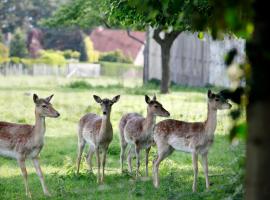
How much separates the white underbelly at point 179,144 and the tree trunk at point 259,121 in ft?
25.9

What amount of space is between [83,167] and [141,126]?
1381mm

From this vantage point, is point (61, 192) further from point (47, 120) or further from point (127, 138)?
point (47, 120)

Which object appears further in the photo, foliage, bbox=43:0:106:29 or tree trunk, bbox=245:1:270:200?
foliage, bbox=43:0:106:29

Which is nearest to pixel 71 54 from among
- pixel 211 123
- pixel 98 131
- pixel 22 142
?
pixel 98 131

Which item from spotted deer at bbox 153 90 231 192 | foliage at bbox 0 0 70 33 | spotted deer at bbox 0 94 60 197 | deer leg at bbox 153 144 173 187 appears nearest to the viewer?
spotted deer at bbox 0 94 60 197

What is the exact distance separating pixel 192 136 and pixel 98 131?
166cm

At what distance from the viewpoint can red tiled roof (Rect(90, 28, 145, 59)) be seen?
71.8 m

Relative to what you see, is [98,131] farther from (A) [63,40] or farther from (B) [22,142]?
(A) [63,40]

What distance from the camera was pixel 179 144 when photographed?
432 inches

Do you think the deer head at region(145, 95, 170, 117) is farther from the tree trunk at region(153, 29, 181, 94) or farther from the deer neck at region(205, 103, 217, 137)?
the tree trunk at region(153, 29, 181, 94)

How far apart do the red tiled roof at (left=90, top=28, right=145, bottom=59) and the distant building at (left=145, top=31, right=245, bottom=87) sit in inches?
1284

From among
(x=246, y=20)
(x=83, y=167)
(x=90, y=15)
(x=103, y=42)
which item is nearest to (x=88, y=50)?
(x=103, y=42)

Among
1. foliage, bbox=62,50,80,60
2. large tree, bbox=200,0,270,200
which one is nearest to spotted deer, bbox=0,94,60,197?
large tree, bbox=200,0,270,200

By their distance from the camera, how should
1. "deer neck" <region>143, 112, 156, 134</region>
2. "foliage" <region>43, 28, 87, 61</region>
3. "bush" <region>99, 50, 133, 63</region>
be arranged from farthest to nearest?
"foliage" <region>43, 28, 87, 61</region>
"bush" <region>99, 50, 133, 63</region>
"deer neck" <region>143, 112, 156, 134</region>
